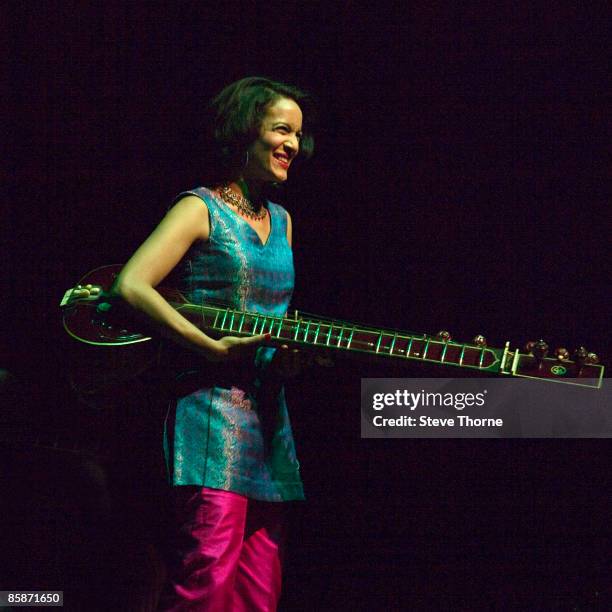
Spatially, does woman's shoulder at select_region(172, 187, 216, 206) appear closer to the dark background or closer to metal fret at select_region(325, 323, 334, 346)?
metal fret at select_region(325, 323, 334, 346)

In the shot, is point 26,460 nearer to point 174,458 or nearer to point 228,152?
point 174,458

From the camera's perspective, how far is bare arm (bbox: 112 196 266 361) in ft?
5.57

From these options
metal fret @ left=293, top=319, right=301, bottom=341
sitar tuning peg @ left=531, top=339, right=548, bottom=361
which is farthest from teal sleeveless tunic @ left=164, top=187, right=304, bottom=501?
sitar tuning peg @ left=531, top=339, right=548, bottom=361

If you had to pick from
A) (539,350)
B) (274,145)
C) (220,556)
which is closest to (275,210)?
(274,145)

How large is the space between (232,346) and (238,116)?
0.65 m

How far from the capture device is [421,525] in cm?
253

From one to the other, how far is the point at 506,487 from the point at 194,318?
4.29 feet

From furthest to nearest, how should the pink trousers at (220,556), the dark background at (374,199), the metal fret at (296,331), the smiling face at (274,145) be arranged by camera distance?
the dark background at (374,199) → the smiling face at (274,145) → the metal fret at (296,331) → the pink trousers at (220,556)

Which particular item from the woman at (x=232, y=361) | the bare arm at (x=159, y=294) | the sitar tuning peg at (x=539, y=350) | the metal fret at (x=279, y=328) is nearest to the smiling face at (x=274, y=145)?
the woman at (x=232, y=361)

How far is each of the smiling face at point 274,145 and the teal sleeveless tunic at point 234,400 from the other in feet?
0.50

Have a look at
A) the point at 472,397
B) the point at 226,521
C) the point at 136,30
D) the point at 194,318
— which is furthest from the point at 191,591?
the point at 136,30

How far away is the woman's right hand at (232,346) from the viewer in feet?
5.61

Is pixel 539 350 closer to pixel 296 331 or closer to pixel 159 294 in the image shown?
pixel 296 331

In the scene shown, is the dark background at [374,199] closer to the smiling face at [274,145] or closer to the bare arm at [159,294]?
the smiling face at [274,145]
